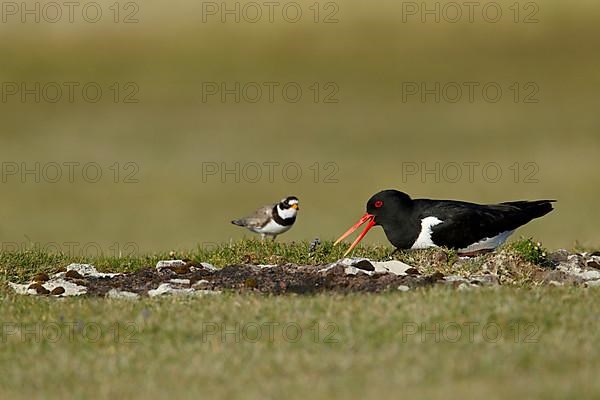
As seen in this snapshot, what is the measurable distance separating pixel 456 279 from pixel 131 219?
25959 millimetres

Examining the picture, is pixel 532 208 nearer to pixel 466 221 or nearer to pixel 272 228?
pixel 466 221

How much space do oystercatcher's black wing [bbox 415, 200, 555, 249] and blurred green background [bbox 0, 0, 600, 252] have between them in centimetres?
1716

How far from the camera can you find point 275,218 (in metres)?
20.9

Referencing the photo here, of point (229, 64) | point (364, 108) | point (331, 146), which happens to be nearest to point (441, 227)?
point (331, 146)

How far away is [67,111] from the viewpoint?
163ft

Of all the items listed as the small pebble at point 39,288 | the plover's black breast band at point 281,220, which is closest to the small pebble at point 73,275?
Result: the small pebble at point 39,288

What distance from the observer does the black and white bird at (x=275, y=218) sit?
20766mm

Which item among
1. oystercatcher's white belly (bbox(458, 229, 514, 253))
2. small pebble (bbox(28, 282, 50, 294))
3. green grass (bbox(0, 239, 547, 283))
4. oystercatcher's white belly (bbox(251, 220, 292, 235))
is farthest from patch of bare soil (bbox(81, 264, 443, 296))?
oystercatcher's white belly (bbox(251, 220, 292, 235))

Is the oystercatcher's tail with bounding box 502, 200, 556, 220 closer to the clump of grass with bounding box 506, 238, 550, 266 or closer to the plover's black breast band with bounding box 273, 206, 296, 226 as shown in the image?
the clump of grass with bounding box 506, 238, 550, 266

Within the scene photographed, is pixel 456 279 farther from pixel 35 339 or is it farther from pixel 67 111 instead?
pixel 67 111

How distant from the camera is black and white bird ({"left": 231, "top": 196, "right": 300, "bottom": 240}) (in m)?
20.8

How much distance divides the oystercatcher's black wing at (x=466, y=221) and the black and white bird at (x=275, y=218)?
5.07 metres

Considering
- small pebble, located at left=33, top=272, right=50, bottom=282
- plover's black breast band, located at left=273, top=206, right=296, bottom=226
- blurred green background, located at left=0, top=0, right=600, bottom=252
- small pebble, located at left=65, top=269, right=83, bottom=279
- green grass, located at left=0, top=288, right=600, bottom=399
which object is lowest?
green grass, located at left=0, top=288, right=600, bottom=399

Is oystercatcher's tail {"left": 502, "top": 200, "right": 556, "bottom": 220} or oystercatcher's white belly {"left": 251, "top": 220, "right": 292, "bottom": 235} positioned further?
oystercatcher's white belly {"left": 251, "top": 220, "right": 292, "bottom": 235}
